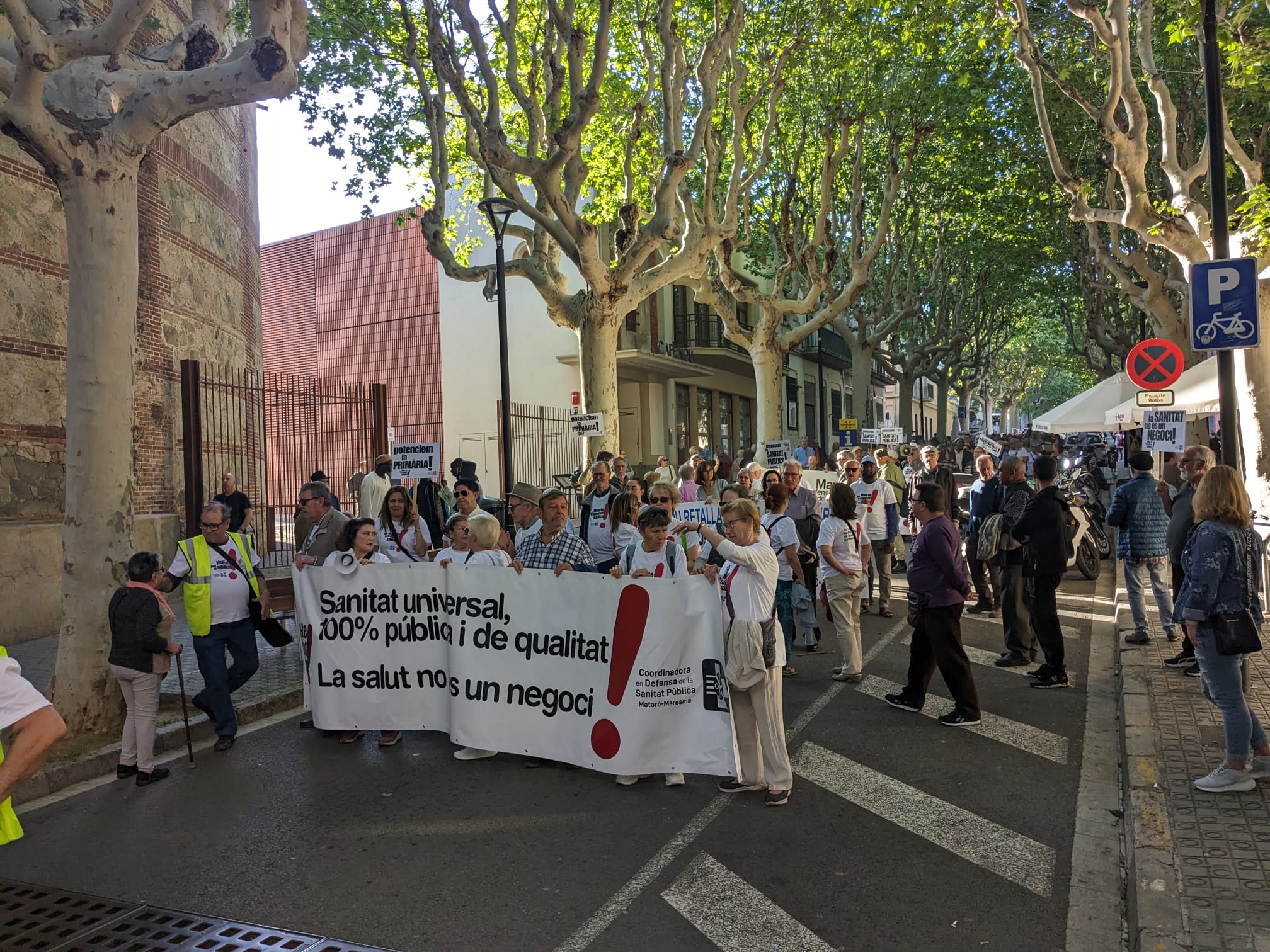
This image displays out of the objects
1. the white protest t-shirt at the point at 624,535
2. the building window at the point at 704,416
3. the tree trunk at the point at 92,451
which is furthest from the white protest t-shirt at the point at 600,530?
the building window at the point at 704,416

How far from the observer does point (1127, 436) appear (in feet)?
94.2

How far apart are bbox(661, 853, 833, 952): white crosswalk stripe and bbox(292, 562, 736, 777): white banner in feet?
3.82

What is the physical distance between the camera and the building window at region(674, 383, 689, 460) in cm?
3225

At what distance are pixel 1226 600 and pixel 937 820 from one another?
1.95 metres

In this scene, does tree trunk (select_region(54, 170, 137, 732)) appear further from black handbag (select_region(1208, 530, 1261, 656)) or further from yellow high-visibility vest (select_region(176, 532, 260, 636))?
black handbag (select_region(1208, 530, 1261, 656))

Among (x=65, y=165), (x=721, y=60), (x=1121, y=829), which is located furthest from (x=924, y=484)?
(x=721, y=60)

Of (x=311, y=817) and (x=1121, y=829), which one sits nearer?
(x=1121, y=829)

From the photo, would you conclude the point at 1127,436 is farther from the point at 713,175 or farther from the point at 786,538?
the point at 786,538

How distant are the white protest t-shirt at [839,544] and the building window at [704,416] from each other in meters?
25.1

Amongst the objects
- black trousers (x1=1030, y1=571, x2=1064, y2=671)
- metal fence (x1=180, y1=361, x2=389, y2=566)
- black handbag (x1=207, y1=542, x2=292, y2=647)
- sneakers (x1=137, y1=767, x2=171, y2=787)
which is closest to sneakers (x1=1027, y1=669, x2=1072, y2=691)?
black trousers (x1=1030, y1=571, x2=1064, y2=671)

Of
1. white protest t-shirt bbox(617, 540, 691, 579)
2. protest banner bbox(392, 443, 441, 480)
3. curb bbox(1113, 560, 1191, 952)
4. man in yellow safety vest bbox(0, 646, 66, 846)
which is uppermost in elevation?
protest banner bbox(392, 443, 441, 480)

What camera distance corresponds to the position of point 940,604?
701 cm

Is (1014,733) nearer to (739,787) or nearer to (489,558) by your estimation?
(739,787)

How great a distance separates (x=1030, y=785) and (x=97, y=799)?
574cm
